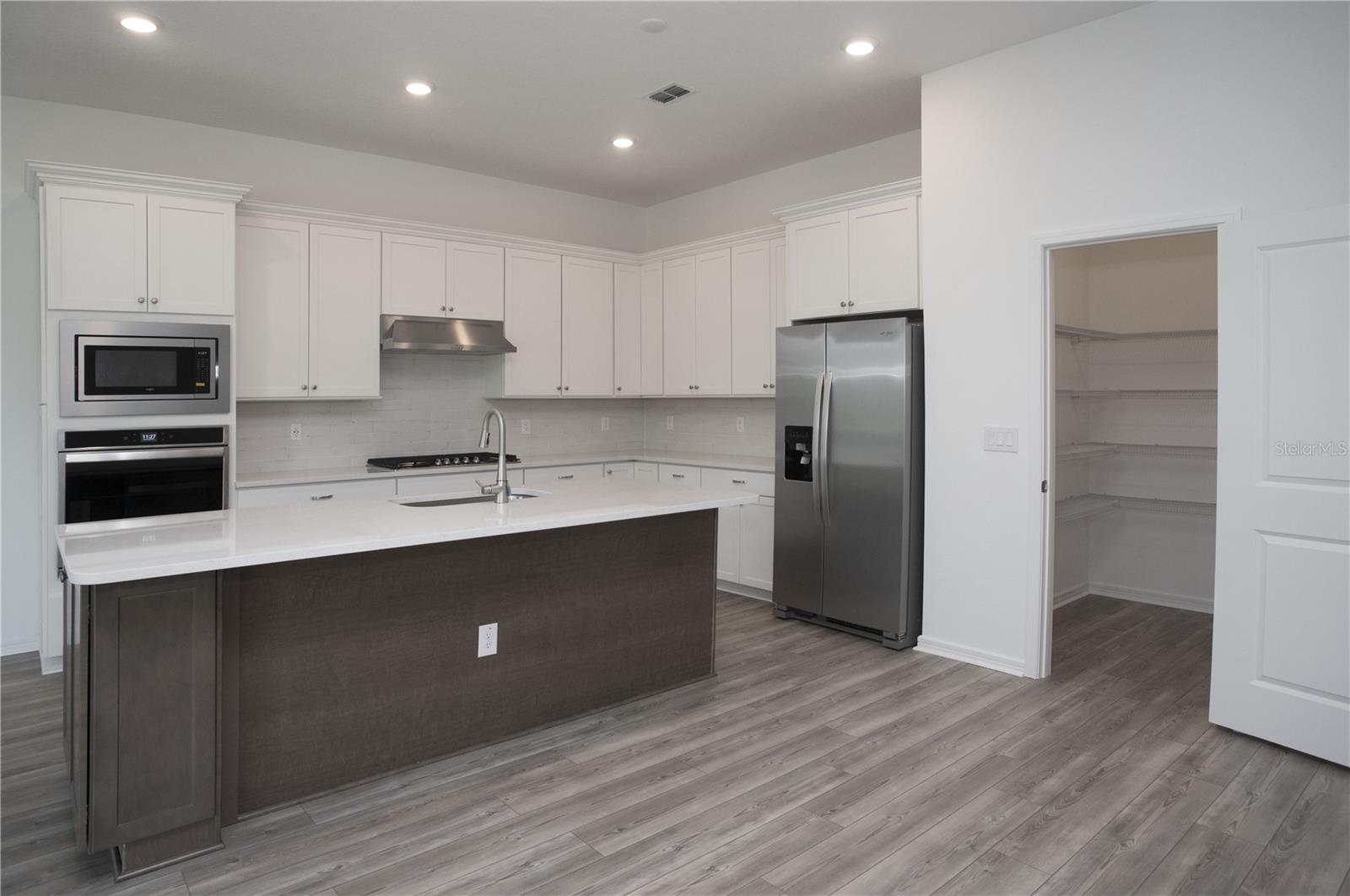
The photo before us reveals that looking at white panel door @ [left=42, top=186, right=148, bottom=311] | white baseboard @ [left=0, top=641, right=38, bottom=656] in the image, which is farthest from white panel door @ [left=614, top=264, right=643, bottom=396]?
white baseboard @ [left=0, top=641, right=38, bottom=656]

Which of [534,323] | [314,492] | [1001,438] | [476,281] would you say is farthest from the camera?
[534,323]

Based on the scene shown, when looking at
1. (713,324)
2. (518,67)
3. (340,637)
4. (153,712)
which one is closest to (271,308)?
(518,67)

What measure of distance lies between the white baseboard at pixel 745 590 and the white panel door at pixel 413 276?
2.66 meters

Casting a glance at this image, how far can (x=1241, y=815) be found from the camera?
254 centimetres

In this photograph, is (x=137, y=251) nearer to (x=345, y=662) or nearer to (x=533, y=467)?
(x=533, y=467)

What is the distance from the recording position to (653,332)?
625cm

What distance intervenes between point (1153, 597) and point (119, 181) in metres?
6.37

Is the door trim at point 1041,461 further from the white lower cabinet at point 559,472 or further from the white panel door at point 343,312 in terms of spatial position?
the white panel door at point 343,312

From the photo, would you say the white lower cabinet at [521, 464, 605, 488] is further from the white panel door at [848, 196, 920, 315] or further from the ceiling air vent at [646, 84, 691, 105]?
the ceiling air vent at [646, 84, 691, 105]

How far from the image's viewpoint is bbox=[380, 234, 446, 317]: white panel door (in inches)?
199

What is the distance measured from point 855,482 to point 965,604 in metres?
0.84

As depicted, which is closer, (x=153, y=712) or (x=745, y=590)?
(x=153, y=712)

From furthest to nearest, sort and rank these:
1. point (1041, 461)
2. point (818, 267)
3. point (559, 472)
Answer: point (559, 472)
point (818, 267)
point (1041, 461)

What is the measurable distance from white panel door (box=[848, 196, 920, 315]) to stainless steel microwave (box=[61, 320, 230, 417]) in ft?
11.4
